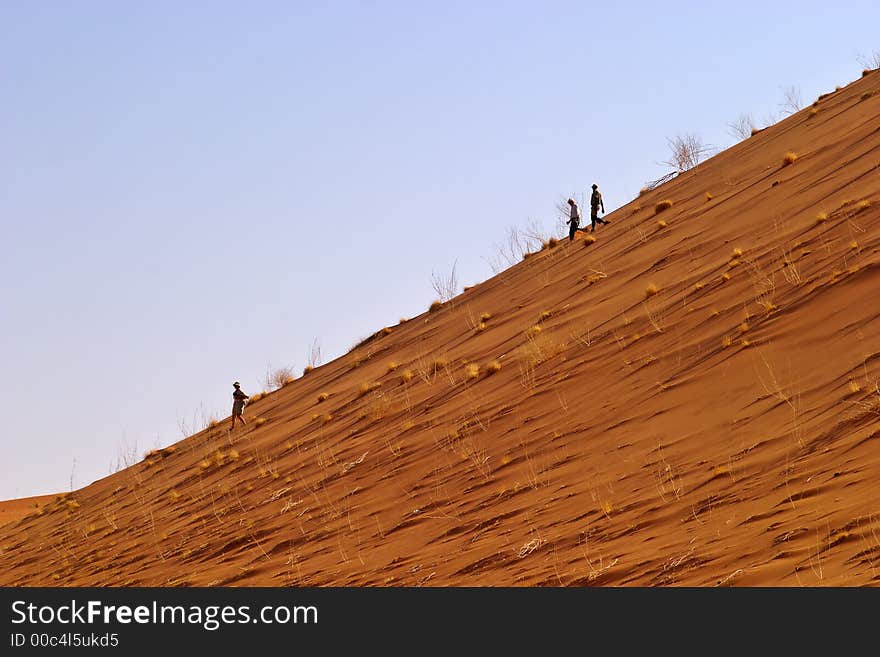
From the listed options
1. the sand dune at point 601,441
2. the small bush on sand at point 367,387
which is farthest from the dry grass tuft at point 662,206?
the small bush on sand at point 367,387

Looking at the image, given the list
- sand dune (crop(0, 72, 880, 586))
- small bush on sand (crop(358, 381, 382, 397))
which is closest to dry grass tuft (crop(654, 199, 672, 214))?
sand dune (crop(0, 72, 880, 586))

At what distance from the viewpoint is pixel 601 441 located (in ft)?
37.3

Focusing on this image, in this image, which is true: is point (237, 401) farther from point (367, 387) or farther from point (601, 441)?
point (601, 441)

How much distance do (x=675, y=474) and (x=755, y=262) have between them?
248 inches

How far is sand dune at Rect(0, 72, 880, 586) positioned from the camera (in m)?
8.43

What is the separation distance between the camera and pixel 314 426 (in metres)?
18.9

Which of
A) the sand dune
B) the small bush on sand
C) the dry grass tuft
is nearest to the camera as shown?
the sand dune

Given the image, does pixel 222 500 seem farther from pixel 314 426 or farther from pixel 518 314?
pixel 518 314

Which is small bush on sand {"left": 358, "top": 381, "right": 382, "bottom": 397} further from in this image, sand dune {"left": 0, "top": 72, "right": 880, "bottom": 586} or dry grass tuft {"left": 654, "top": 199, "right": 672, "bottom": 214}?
dry grass tuft {"left": 654, "top": 199, "right": 672, "bottom": 214}

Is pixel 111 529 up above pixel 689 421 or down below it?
above

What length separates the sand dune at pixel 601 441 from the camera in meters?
8.43

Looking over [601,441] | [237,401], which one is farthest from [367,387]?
[601,441]
